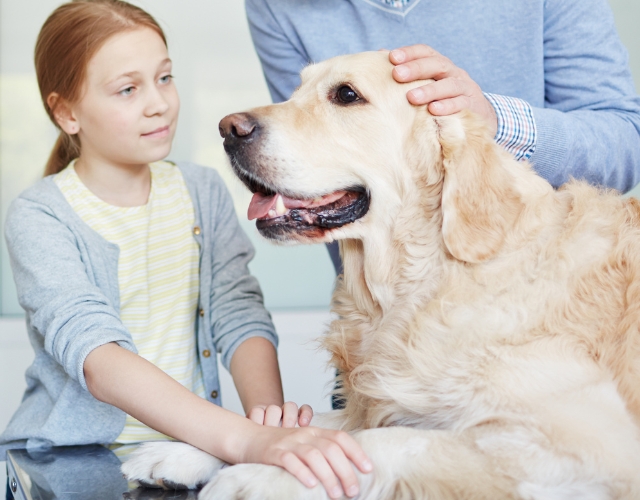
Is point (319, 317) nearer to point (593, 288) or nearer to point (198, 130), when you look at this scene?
point (198, 130)

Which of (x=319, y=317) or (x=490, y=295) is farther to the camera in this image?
(x=319, y=317)

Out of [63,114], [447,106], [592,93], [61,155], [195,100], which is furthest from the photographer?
[195,100]

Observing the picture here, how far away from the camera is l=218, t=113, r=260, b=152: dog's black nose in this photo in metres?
1.40

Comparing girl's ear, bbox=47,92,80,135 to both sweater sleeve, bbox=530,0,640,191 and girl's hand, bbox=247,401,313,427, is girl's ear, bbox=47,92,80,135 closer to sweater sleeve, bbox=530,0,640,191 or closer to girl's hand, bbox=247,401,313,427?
girl's hand, bbox=247,401,313,427

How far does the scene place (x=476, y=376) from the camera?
3.62 feet

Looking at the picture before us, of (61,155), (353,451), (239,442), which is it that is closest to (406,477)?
(353,451)

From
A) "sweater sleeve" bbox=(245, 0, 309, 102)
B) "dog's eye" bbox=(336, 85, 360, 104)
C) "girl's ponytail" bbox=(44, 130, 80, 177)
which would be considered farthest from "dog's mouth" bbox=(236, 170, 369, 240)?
"girl's ponytail" bbox=(44, 130, 80, 177)

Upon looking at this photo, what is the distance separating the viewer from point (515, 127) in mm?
1461

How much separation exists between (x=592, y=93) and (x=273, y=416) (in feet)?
3.79

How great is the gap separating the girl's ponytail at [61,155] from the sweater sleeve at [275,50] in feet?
2.12

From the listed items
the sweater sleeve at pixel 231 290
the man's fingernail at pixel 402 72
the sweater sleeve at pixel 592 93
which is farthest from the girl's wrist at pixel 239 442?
the sweater sleeve at pixel 592 93

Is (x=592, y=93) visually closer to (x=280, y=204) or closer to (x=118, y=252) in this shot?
(x=280, y=204)

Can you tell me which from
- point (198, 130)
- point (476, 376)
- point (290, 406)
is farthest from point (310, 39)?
point (198, 130)

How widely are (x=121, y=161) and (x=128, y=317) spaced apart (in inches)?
17.3
